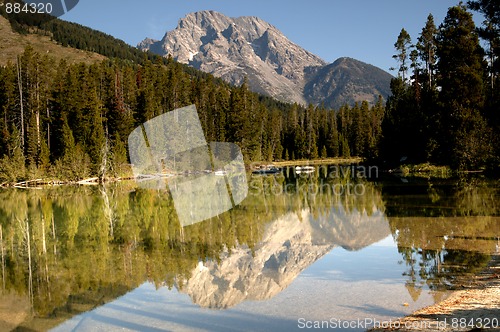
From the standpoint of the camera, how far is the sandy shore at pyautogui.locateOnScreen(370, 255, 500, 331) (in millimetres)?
7195

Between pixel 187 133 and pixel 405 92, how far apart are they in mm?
28531

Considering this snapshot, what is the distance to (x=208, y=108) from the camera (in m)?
81.2

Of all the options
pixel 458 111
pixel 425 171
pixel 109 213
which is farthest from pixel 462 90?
pixel 109 213

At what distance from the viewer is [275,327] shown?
825 cm

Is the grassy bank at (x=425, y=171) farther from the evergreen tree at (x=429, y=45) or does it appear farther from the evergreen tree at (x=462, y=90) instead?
the evergreen tree at (x=429, y=45)

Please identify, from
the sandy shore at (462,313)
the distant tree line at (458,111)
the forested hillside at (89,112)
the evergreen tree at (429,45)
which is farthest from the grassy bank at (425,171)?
the sandy shore at (462,313)

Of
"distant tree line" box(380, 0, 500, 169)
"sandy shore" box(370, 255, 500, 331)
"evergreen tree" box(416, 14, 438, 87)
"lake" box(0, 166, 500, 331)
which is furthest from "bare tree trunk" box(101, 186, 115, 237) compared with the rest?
"evergreen tree" box(416, 14, 438, 87)

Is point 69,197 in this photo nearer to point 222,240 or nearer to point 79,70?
point 222,240

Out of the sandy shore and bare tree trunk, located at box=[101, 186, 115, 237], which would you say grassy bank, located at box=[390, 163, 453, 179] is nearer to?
bare tree trunk, located at box=[101, 186, 115, 237]

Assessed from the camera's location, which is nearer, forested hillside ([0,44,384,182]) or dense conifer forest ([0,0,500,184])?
dense conifer forest ([0,0,500,184])

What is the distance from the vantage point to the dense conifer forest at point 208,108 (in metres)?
39.1

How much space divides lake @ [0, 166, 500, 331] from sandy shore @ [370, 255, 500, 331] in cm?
44

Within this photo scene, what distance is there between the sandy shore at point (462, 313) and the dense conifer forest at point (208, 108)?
55.4 feet

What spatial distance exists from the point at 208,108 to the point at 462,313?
247 ft
